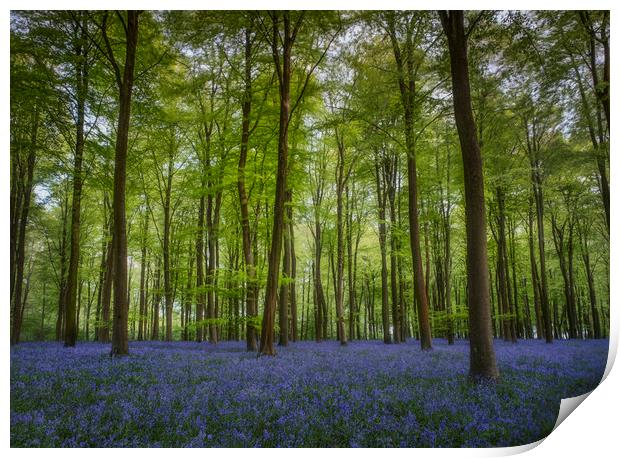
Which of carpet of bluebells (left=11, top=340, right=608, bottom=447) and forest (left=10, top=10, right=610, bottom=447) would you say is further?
forest (left=10, top=10, right=610, bottom=447)

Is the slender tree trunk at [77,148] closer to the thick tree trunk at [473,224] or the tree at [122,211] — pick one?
the tree at [122,211]

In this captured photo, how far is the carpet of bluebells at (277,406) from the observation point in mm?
4016

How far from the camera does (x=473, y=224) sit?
5762 millimetres

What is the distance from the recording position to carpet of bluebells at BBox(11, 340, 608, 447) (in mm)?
4016

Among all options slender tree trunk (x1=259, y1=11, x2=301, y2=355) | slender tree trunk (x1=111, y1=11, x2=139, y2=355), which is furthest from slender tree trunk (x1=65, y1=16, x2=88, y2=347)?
slender tree trunk (x1=259, y1=11, x2=301, y2=355)

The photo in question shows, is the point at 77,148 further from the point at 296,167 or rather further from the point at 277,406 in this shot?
the point at 277,406

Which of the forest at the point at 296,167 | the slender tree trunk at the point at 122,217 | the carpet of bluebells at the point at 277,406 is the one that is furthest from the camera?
the slender tree trunk at the point at 122,217

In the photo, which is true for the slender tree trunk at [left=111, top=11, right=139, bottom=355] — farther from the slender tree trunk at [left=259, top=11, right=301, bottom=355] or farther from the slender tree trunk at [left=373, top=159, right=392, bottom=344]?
the slender tree trunk at [left=373, top=159, right=392, bottom=344]

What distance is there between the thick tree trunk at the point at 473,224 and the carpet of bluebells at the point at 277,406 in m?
0.44

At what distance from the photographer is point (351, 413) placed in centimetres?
438

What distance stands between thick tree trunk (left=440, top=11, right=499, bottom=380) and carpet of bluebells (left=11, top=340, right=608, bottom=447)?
0.44 m

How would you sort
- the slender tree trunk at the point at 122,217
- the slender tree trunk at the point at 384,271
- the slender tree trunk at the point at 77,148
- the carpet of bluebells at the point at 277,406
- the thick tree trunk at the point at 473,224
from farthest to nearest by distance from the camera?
the slender tree trunk at the point at 384,271 → the slender tree trunk at the point at 77,148 → the slender tree trunk at the point at 122,217 → the thick tree trunk at the point at 473,224 → the carpet of bluebells at the point at 277,406

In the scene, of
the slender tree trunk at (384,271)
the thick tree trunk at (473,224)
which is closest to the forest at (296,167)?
the thick tree trunk at (473,224)
